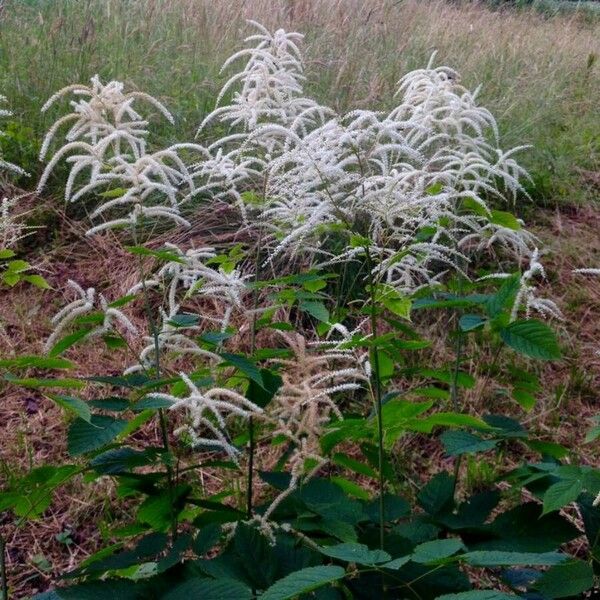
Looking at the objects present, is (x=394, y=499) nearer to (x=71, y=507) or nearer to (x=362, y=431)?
(x=362, y=431)

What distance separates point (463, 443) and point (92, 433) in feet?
2.46

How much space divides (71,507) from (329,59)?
372cm

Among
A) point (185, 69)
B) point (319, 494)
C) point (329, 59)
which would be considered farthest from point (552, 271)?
point (319, 494)

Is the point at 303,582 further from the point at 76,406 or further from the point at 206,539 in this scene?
the point at 76,406

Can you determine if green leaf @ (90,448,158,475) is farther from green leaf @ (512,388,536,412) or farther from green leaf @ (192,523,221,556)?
green leaf @ (512,388,536,412)

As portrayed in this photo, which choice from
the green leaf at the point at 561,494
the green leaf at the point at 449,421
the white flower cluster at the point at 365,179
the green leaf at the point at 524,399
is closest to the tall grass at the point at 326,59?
the white flower cluster at the point at 365,179

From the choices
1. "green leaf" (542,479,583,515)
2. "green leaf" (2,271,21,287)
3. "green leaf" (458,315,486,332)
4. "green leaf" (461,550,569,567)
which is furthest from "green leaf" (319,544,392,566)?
"green leaf" (2,271,21,287)

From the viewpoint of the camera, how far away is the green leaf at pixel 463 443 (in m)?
1.91

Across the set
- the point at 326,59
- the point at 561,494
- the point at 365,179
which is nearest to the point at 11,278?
the point at 365,179

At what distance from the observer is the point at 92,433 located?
1749mm

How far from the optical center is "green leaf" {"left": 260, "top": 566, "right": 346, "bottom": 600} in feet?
4.59

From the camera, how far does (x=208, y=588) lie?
1592mm

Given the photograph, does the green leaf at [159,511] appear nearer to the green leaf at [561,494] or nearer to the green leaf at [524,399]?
the green leaf at [561,494]

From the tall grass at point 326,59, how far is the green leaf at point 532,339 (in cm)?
307
